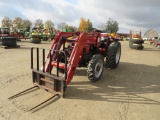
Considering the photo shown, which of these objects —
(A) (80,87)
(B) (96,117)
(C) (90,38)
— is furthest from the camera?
(C) (90,38)

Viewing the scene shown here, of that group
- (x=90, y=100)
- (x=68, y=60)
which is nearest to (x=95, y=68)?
(x=68, y=60)

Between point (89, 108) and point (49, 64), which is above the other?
point (49, 64)

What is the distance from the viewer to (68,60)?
5.40 metres

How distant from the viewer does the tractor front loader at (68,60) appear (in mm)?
4809

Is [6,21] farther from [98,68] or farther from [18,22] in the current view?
[98,68]

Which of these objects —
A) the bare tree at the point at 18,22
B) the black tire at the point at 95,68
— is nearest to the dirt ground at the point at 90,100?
the black tire at the point at 95,68

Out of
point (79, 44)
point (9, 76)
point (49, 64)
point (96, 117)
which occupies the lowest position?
point (96, 117)

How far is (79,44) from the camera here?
524 cm

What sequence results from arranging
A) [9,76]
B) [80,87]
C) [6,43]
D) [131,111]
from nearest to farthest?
[131,111] < [80,87] < [9,76] < [6,43]

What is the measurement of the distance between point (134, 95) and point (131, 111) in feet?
3.34

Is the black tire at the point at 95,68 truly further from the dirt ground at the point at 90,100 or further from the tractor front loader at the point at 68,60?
the dirt ground at the point at 90,100

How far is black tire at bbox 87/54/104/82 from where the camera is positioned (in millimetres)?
5477

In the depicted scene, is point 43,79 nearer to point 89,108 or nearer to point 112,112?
point 89,108

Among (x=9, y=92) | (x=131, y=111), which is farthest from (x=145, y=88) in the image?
(x=9, y=92)
